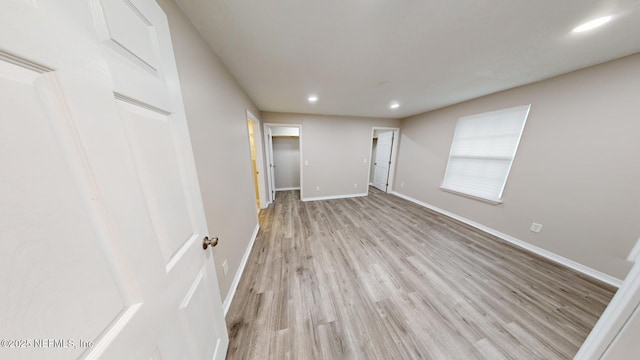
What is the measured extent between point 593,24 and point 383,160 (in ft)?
11.5

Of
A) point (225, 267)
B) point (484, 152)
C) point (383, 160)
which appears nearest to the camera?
point (225, 267)

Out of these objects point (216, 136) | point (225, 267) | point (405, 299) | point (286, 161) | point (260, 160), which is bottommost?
point (405, 299)

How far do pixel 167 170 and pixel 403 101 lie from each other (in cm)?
319

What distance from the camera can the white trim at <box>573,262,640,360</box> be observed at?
63cm

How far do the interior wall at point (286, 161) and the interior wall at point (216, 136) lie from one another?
2284mm

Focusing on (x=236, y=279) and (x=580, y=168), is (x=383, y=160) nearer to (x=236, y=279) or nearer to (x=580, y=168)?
(x=580, y=168)

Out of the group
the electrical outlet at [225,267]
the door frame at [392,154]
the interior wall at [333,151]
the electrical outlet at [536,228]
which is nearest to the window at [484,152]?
the electrical outlet at [536,228]

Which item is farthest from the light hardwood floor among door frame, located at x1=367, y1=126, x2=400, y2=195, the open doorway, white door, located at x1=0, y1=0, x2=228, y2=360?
the open doorway

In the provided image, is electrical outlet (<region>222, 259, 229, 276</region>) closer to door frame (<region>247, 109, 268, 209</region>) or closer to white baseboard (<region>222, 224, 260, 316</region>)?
white baseboard (<region>222, 224, 260, 316</region>)

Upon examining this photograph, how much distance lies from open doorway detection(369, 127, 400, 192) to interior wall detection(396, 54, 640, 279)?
181 centimetres

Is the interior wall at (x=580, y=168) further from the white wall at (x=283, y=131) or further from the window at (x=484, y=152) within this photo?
the white wall at (x=283, y=131)

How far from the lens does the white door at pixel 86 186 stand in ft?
0.89

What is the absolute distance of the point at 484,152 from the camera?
2725mm

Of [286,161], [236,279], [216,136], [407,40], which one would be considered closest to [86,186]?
[216,136]
